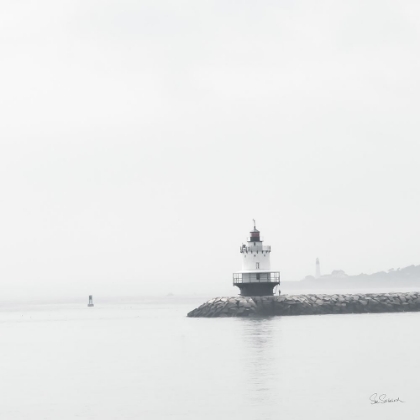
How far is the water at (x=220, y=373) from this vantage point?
36.1 meters

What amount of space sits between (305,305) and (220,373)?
138 ft

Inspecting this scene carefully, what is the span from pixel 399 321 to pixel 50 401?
1863 inches

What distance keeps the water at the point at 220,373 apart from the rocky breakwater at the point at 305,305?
19.5 feet

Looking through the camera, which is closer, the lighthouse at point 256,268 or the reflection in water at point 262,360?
the reflection in water at point 262,360

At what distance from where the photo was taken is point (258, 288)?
83.2 m

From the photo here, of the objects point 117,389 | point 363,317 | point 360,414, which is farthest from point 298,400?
point 363,317

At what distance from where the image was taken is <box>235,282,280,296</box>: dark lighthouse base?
8300cm
